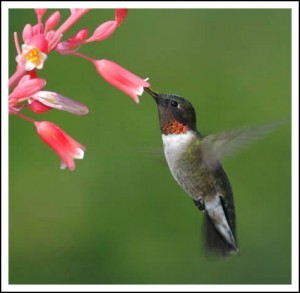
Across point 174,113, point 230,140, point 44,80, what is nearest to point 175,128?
point 174,113

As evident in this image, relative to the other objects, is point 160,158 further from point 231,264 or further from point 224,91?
point 224,91

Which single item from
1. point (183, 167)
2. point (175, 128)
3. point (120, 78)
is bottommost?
point (183, 167)

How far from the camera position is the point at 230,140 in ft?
7.08

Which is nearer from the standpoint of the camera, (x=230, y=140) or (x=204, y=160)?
(x=230, y=140)

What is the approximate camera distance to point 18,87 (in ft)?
5.07

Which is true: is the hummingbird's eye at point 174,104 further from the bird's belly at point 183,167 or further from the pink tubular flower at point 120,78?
the pink tubular flower at point 120,78

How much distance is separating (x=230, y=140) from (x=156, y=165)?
1.71 metres

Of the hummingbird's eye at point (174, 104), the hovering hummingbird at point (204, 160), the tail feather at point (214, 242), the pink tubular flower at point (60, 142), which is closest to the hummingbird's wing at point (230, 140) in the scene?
the hovering hummingbird at point (204, 160)

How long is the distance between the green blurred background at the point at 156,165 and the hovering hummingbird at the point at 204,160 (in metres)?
1.16

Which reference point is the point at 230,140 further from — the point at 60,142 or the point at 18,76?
the point at 18,76

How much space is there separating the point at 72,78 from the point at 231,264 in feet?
4.83

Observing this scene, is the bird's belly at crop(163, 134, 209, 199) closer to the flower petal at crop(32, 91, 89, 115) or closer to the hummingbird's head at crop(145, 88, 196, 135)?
the hummingbird's head at crop(145, 88, 196, 135)

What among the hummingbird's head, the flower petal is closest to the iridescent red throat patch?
the hummingbird's head

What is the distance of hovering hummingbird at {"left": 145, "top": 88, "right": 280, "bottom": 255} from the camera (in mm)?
2135
